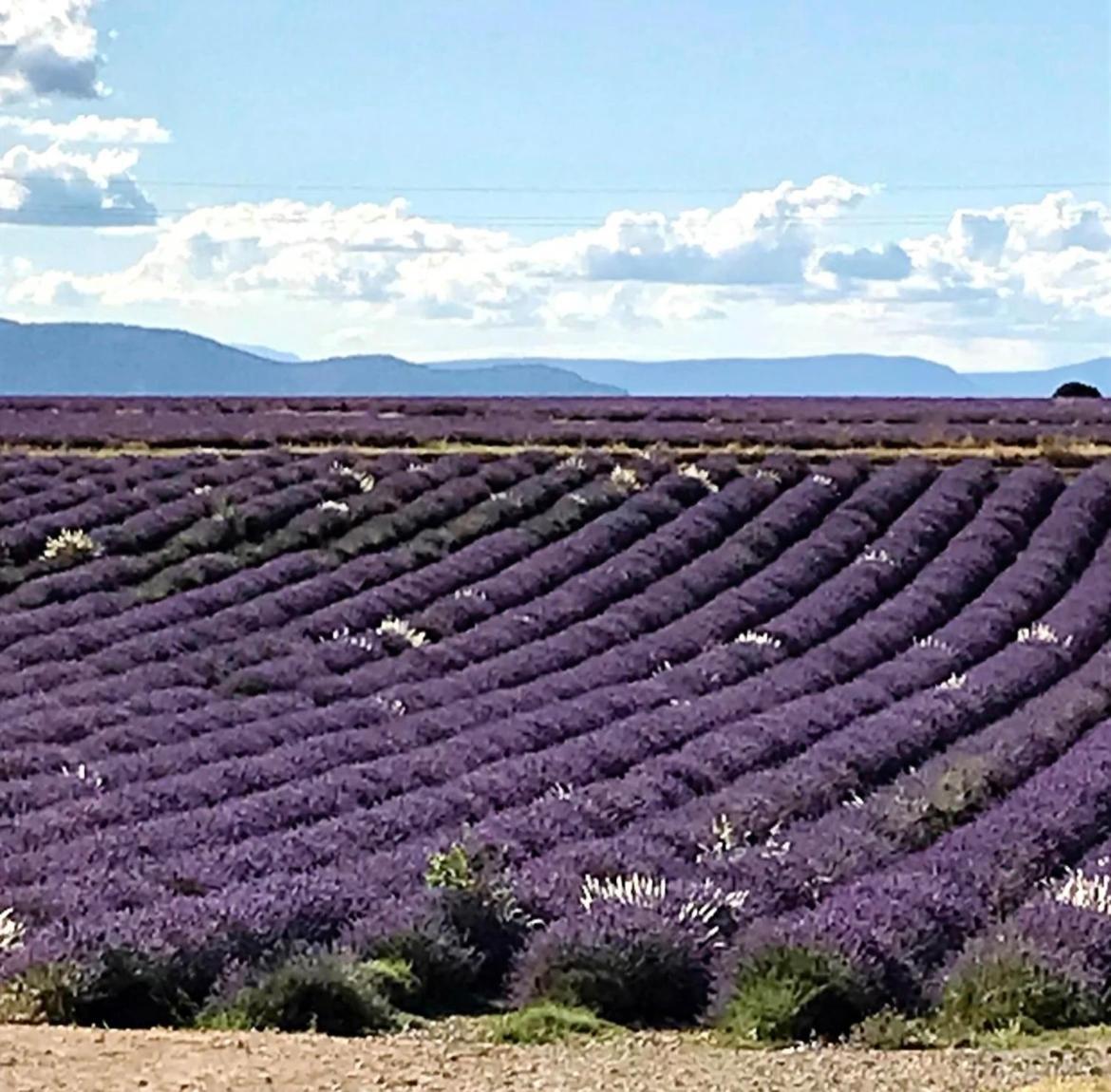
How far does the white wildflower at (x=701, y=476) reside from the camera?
3128cm

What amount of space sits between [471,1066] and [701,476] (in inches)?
953

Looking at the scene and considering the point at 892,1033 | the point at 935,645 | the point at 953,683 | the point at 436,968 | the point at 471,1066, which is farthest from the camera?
the point at 935,645

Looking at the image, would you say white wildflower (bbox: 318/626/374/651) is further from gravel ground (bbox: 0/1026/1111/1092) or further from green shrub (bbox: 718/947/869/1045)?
gravel ground (bbox: 0/1026/1111/1092)

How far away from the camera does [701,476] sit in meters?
31.9

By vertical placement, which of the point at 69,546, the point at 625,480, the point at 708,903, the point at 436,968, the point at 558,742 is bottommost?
the point at 436,968

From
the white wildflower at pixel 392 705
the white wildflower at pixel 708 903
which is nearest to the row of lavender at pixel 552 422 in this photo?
the white wildflower at pixel 392 705

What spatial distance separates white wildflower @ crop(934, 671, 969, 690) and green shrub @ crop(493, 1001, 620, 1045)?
9.25m

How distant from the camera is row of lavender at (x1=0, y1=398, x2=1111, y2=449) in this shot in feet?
124

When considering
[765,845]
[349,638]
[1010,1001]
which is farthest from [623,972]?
[349,638]

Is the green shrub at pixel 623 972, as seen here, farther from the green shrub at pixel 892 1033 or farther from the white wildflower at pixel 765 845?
the white wildflower at pixel 765 845

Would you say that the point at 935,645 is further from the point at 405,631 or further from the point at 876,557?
the point at 876,557

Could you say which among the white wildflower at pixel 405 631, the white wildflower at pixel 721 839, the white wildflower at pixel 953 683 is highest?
the white wildflower at pixel 953 683

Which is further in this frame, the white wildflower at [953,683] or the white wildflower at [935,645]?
the white wildflower at [935,645]

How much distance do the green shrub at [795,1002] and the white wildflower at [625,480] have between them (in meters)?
21.4
